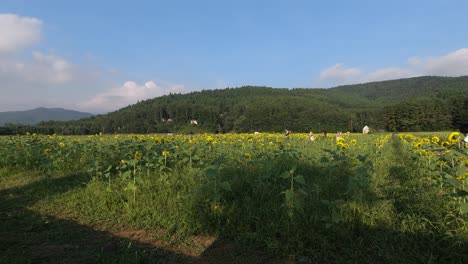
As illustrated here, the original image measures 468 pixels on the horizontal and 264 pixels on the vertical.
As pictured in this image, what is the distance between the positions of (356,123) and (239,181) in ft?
→ 237

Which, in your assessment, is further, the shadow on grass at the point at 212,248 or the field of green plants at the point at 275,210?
the field of green plants at the point at 275,210

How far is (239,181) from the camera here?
4.82 m

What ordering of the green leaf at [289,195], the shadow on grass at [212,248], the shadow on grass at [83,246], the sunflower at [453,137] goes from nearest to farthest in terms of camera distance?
1. the shadow on grass at [212,248]
2. the shadow on grass at [83,246]
3. the green leaf at [289,195]
4. the sunflower at [453,137]

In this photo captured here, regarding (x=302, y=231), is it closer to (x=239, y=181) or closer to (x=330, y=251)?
(x=330, y=251)

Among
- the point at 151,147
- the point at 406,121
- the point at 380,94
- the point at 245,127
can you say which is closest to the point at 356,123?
the point at 406,121

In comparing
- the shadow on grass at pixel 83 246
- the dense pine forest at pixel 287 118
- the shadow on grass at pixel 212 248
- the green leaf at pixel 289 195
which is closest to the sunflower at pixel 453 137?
the shadow on grass at pixel 212 248

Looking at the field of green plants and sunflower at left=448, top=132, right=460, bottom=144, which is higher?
sunflower at left=448, top=132, right=460, bottom=144

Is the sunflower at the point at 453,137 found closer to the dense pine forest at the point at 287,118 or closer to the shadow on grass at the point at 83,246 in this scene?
the shadow on grass at the point at 83,246

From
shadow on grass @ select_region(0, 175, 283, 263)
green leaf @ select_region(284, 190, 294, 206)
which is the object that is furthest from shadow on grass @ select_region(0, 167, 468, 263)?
green leaf @ select_region(284, 190, 294, 206)

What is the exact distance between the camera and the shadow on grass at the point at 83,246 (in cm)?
295

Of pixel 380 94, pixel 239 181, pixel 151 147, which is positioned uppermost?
pixel 380 94

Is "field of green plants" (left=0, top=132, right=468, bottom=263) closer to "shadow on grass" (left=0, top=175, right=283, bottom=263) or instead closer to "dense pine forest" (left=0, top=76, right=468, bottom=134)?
"shadow on grass" (left=0, top=175, right=283, bottom=263)

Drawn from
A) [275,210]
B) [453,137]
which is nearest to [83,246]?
[275,210]

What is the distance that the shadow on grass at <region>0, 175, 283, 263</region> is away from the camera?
9.68 ft
